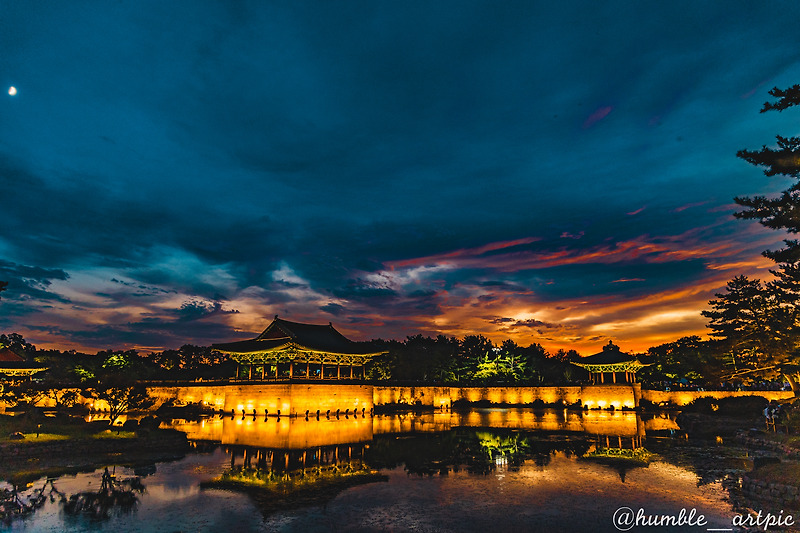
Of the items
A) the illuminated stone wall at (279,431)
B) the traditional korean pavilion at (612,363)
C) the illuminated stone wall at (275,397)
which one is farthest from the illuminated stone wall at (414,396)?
the traditional korean pavilion at (612,363)

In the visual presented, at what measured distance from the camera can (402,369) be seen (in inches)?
2625

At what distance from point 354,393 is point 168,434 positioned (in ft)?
75.4

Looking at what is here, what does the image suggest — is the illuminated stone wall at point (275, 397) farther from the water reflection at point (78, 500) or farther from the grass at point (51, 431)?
the water reflection at point (78, 500)

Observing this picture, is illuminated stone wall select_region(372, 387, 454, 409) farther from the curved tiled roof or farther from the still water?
the still water

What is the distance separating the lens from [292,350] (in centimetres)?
4341

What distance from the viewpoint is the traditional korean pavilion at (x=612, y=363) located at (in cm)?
5528

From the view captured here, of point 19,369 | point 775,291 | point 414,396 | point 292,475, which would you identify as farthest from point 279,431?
point 19,369

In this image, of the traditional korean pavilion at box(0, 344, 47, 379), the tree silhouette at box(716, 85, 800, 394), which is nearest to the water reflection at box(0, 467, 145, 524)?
the tree silhouette at box(716, 85, 800, 394)

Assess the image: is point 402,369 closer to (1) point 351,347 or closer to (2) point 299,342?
(1) point 351,347

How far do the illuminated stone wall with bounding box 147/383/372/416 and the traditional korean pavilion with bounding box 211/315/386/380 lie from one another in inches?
70.0

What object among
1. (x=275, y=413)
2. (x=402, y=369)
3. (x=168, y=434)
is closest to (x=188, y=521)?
(x=168, y=434)

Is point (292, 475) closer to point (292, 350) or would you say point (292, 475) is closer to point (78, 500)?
point (78, 500)

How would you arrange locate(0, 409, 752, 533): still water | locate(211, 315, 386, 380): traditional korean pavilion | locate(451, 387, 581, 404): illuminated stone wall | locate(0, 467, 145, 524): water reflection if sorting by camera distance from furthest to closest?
locate(451, 387, 581, 404): illuminated stone wall
locate(211, 315, 386, 380): traditional korean pavilion
locate(0, 467, 145, 524): water reflection
locate(0, 409, 752, 533): still water

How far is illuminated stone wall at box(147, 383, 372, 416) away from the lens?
136 feet
